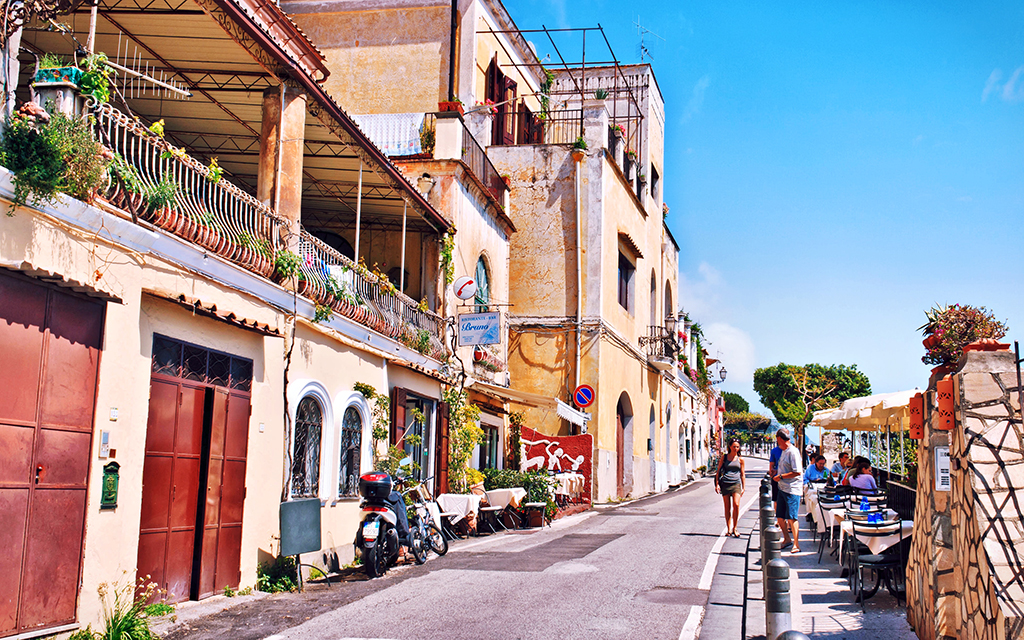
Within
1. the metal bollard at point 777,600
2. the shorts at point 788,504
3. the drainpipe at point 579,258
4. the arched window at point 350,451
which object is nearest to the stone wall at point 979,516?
the metal bollard at point 777,600

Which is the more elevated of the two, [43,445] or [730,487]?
[43,445]

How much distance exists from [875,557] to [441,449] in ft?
32.7

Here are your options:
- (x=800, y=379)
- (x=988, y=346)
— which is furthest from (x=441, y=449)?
(x=800, y=379)

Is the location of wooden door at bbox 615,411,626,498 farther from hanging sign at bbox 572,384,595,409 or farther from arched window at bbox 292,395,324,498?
arched window at bbox 292,395,324,498

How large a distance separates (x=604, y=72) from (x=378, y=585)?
27.8 meters

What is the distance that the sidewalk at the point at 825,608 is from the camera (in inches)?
317

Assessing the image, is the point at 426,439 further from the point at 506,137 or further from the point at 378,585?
the point at 506,137

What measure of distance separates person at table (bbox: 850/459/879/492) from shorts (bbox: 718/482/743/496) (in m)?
1.83

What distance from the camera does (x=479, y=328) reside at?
19.0 meters

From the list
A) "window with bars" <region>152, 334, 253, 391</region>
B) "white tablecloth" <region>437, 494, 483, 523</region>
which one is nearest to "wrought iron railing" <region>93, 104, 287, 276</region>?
"window with bars" <region>152, 334, 253, 391</region>

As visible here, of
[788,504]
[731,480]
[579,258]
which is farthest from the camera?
[579,258]

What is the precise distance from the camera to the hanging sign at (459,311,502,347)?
18766 millimetres

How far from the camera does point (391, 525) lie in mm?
11977

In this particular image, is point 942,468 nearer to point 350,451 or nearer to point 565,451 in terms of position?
point 350,451
